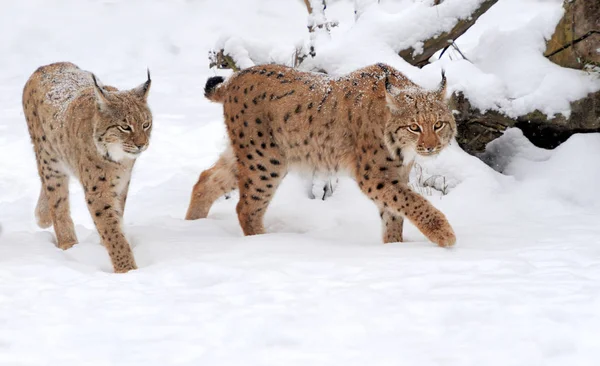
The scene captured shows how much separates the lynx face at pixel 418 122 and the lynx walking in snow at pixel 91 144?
5.67 feet

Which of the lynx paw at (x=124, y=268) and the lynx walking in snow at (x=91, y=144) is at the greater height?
the lynx walking in snow at (x=91, y=144)

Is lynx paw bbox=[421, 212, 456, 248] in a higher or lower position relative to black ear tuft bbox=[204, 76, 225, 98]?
lower

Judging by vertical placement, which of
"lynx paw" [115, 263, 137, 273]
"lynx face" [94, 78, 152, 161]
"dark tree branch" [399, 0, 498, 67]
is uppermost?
"dark tree branch" [399, 0, 498, 67]

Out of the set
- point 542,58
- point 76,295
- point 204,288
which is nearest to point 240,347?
point 204,288

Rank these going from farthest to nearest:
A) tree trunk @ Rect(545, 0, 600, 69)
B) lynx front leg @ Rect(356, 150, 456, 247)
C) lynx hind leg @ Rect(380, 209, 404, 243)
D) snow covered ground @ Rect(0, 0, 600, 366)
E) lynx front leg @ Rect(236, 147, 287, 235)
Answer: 1. tree trunk @ Rect(545, 0, 600, 69)
2. lynx front leg @ Rect(236, 147, 287, 235)
3. lynx hind leg @ Rect(380, 209, 404, 243)
4. lynx front leg @ Rect(356, 150, 456, 247)
5. snow covered ground @ Rect(0, 0, 600, 366)

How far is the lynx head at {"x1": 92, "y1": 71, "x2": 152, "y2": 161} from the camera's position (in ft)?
16.5

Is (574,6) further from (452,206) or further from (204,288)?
(204,288)

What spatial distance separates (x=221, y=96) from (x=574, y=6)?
326 centimetres

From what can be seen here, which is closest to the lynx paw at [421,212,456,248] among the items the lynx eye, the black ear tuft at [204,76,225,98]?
the lynx eye

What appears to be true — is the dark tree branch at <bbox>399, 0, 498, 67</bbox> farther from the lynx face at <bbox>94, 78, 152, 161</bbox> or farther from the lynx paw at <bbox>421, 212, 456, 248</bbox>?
the lynx face at <bbox>94, 78, 152, 161</bbox>

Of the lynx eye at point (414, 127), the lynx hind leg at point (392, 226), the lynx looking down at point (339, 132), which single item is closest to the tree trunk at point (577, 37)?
the lynx looking down at point (339, 132)

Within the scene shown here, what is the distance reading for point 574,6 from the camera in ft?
21.6

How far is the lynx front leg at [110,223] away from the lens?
16.3 feet

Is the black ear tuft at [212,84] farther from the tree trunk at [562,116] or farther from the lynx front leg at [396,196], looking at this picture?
the tree trunk at [562,116]
